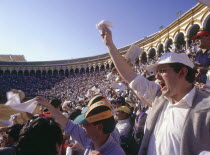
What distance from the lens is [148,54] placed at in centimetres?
2847

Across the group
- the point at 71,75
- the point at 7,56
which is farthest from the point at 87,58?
the point at 7,56

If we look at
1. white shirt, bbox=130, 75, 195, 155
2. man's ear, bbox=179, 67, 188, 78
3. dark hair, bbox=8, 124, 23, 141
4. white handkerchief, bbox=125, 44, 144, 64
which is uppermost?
white handkerchief, bbox=125, 44, 144, 64

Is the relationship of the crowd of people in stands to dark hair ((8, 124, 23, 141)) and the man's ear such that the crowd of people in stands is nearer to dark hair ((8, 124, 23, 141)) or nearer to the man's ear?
the man's ear

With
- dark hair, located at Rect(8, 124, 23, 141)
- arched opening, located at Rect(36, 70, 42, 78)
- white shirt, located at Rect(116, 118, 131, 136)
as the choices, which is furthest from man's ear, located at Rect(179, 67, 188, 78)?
arched opening, located at Rect(36, 70, 42, 78)

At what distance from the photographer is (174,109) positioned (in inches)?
72.0

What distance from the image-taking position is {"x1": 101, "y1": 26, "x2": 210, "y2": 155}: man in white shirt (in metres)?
1.50

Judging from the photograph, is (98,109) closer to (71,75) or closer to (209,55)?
(209,55)

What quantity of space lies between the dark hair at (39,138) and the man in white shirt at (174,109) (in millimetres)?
911

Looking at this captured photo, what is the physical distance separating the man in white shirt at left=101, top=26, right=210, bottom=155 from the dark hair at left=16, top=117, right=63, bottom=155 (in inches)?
35.8

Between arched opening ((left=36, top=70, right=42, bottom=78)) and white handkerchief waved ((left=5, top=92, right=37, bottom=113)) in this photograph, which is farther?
arched opening ((left=36, top=70, right=42, bottom=78))

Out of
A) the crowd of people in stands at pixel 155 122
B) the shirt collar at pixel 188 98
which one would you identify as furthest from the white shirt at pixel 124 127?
the shirt collar at pixel 188 98

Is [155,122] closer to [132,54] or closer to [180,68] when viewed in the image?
A: [180,68]

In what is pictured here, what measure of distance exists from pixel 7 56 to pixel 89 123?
2500 inches

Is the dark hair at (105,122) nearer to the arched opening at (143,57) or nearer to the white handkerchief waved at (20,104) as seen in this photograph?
the white handkerchief waved at (20,104)
